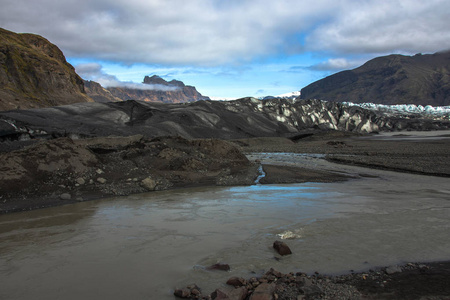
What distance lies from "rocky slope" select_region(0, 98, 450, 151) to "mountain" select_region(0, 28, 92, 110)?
820 inches

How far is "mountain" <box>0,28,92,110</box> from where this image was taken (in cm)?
5381

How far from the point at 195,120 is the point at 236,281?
129ft

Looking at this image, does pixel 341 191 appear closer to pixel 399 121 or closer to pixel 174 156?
pixel 174 156

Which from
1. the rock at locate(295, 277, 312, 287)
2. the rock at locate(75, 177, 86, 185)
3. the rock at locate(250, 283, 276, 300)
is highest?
the rock at locate(75, 177, 86, 185)

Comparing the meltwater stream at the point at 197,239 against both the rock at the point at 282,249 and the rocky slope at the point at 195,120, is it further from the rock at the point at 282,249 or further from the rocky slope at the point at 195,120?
the rocky slope at the point at 195,120

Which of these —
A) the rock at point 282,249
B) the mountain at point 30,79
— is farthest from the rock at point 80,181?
the mountain at point 30,79

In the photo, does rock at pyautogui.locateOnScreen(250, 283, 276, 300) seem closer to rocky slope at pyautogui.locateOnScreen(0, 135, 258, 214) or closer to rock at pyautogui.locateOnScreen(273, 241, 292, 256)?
rock at pyautogui.locateOnScreen(273, 241, 292, 256)

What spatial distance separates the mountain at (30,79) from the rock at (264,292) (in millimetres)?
54387

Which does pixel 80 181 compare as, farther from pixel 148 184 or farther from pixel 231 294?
pixel 231 294

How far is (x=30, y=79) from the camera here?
2381 inches

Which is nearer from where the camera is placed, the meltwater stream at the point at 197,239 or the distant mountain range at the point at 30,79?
the meltwater stream at the point at 197,239

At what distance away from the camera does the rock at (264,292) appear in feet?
12.2

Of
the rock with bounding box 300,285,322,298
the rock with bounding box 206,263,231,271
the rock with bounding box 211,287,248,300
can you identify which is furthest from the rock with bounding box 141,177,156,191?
the rock with bounding box 300,285,322,298

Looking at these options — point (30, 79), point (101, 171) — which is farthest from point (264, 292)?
point (30, 79)
